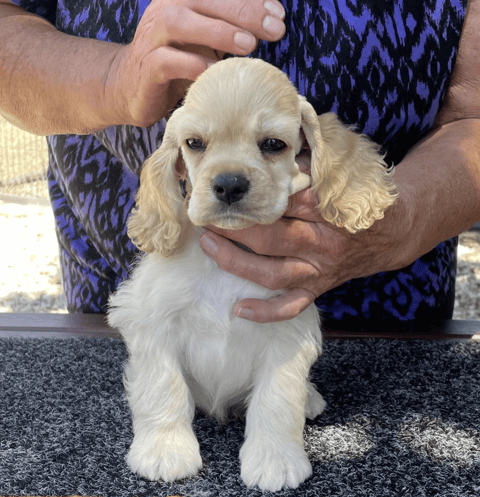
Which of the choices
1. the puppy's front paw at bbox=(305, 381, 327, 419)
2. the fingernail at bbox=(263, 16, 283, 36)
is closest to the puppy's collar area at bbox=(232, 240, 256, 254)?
the puppy's front paw at bbox=(305, 381, 327, 419)

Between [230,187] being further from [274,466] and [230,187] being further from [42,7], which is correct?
[42,7]

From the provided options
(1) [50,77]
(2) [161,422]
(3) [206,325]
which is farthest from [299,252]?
(1) [50,77]

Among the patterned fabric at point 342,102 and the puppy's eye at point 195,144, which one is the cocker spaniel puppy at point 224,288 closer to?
the puppy's eye at point 195,144

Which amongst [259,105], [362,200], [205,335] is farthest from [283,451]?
[259,105]

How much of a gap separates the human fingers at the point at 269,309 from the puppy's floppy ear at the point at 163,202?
0.20m

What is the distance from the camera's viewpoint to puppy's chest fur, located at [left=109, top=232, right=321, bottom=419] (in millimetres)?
1393

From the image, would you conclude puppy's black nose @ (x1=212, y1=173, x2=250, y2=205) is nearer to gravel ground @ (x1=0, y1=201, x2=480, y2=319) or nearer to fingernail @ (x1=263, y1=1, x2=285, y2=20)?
fingernail @ (x1=263, y1=1, x2=285, y2=20)

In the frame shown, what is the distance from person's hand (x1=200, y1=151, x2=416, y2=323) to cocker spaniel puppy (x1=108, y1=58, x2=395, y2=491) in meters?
0.04

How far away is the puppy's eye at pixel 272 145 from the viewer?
1312 millimetres

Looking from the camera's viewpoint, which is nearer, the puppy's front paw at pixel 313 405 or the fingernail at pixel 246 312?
the fingernail at pixel 246 312

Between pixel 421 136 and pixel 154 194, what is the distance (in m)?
0.87

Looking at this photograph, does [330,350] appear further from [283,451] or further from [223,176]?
[223,176]

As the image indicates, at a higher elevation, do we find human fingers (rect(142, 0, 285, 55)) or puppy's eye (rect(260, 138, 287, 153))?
human fingers (rect(142, 0, 285, 55))

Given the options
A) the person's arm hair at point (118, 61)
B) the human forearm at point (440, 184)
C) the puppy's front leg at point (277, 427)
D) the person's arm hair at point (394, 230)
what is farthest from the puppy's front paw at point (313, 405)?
the person's arm hair at point (118, 61)
